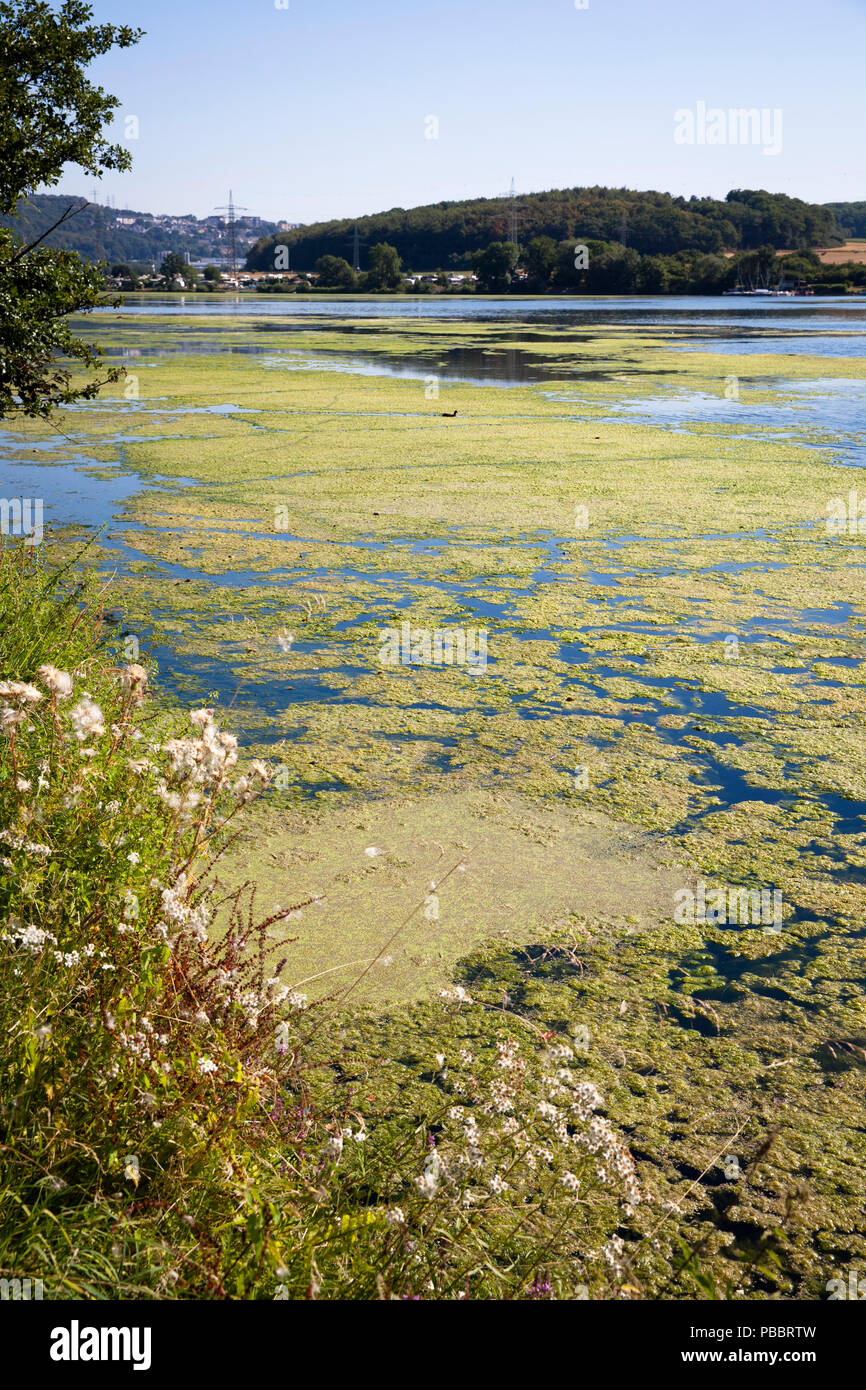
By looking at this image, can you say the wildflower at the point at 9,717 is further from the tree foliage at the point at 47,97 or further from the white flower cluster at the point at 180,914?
the tree foliage at the point at 47,97

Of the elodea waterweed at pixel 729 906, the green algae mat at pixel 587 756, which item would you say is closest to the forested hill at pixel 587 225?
the green algae mat at pixel 587 756

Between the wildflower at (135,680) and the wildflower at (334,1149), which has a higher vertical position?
the wildflower at (135,680)

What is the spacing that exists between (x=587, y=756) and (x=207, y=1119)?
2.99 metres

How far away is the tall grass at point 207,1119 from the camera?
1.67 meters

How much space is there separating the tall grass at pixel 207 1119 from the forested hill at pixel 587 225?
95767 millimetres

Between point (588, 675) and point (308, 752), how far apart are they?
1806 mm

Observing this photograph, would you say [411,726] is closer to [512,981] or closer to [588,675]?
[588,675]

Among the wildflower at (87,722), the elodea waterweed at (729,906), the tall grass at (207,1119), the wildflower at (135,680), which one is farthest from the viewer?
the elodea waterweed at (729,906)

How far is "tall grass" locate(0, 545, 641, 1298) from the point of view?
1.67 m

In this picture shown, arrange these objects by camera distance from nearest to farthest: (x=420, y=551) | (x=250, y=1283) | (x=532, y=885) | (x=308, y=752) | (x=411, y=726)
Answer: (x=250, y=1283)
(x=532, y=885)
(x=308, y=752)
(x=411, y=726)
(x=420, y=551)

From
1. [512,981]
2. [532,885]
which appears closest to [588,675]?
[532,885]

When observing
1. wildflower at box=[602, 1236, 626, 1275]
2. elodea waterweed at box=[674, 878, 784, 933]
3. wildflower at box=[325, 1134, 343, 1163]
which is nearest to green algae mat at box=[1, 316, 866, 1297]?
elodea waterweed at box=[674, 878, 784, 933]
